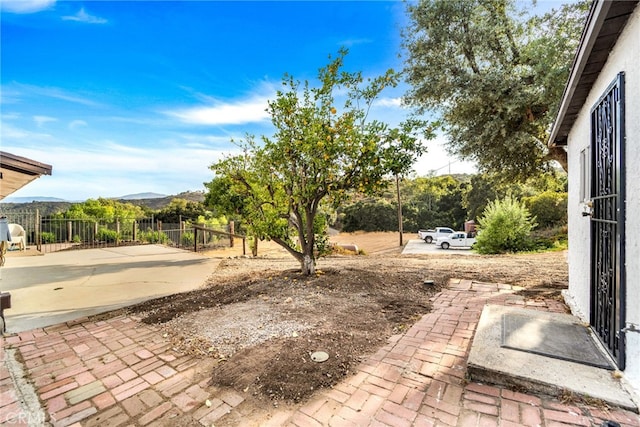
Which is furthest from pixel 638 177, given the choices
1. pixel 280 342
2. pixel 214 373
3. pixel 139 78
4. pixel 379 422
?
pixel 139 78

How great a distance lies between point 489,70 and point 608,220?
778 cm

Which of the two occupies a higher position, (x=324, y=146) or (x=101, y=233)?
(x=324, y=146)

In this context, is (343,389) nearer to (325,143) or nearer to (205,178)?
(325,143)

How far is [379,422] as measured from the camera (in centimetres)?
185

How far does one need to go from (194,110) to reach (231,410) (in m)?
8.86

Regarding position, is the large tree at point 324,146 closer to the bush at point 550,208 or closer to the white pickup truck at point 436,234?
the white pickup truck at point 436,234

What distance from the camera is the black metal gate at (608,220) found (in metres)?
2.19

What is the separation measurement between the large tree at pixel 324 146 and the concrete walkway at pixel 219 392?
3003 mm

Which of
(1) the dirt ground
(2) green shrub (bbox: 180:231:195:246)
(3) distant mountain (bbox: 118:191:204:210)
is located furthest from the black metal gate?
(3) distant mountain (bbox: 118:191:204:210)

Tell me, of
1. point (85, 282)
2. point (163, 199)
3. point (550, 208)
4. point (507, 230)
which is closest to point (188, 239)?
point (85, 282)

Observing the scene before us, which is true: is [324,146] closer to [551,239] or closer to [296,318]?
[296,318]

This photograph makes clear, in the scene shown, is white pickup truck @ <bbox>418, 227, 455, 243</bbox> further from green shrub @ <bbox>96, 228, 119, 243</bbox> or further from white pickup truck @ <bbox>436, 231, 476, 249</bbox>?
green shrub @ <bbox>96, 228, 119, 243</bbox>

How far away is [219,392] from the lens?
2.23 m

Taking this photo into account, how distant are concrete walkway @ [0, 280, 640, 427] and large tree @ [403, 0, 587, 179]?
7440 mm
